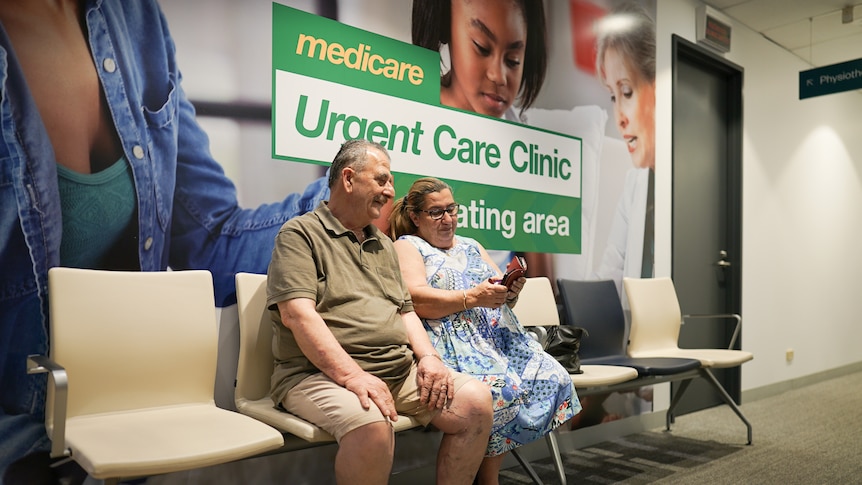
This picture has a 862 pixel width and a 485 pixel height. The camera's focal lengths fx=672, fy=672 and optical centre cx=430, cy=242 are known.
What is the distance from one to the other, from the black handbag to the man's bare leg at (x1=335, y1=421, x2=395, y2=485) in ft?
4.43

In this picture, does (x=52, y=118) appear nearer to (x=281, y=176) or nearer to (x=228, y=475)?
(x=281, y=176)

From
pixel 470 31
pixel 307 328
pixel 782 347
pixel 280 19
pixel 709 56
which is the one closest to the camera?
pixel 307 328

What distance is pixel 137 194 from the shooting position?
7.57ft

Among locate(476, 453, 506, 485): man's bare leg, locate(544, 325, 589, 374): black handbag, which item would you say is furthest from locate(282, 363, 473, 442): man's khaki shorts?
locate(544, 325, 589, 374): black handbag

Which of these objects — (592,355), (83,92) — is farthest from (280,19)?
(592,355)

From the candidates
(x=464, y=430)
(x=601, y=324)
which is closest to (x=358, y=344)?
(x=464, y=430)

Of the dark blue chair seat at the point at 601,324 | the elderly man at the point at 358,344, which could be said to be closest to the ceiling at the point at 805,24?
the dark blue chair seat at the point at 601,324

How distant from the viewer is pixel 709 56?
5.06m

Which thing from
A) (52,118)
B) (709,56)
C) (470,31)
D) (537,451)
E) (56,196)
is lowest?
(537,451)

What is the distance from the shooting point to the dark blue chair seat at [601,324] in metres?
3.57

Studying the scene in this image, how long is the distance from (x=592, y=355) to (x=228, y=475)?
215 cm

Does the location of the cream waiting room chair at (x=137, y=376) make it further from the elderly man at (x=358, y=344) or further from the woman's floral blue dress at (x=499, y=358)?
the woman's floral blue dress at (x=499, y=358)

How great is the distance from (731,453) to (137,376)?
3172mm

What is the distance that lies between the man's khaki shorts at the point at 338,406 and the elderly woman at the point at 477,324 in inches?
12.5
